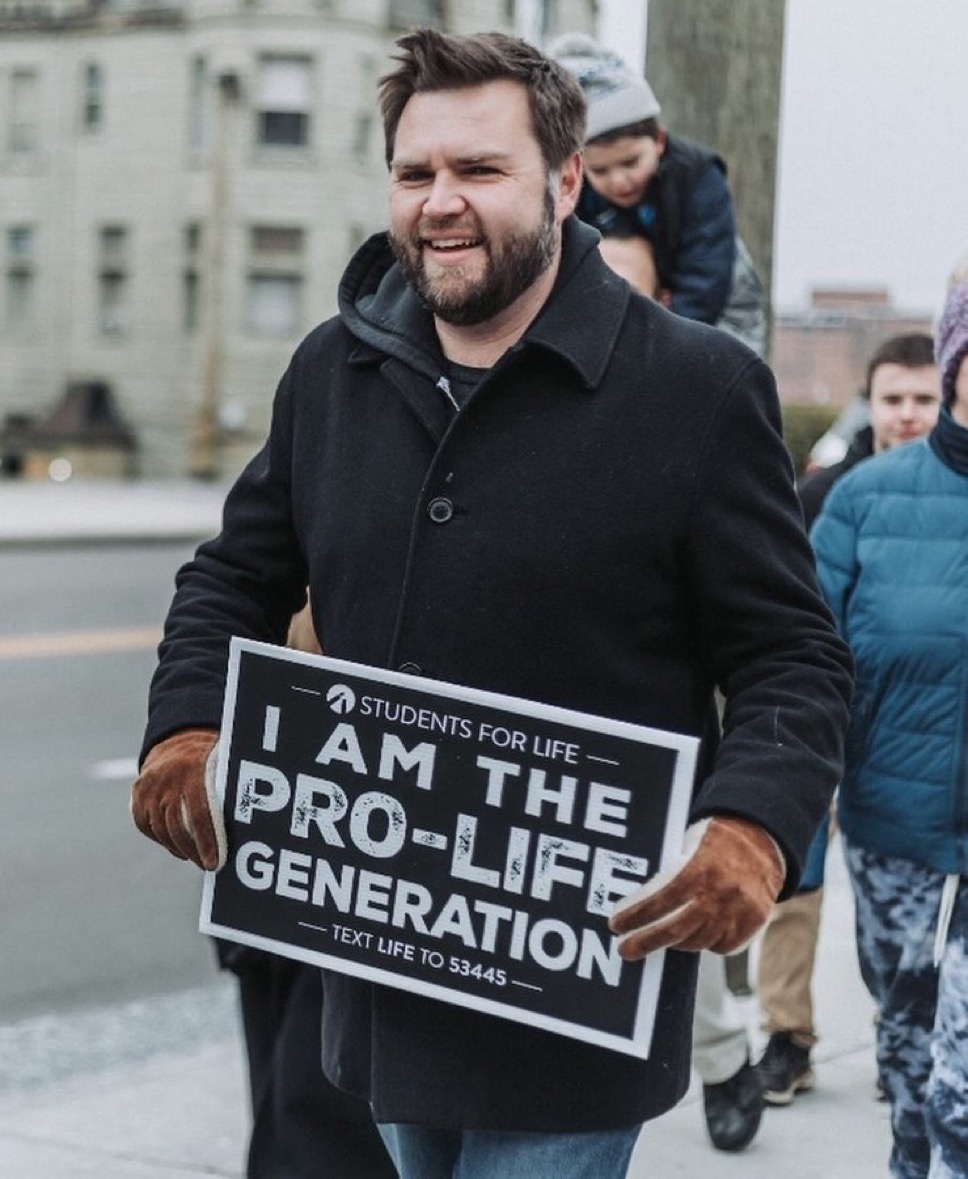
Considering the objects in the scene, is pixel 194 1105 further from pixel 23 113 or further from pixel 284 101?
pixel 23 113

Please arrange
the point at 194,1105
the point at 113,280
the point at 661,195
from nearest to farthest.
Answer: the point at 661,195, the point at 194,1105, the point at 113,280

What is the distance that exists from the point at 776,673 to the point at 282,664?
1.88ft

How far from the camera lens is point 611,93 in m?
4.01

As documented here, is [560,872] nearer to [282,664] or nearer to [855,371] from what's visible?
[282,664]

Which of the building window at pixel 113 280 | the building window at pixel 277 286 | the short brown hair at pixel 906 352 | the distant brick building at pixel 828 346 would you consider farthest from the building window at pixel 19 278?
the short brown hair at pixel 906 352

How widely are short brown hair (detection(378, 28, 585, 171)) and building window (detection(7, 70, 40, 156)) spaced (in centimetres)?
3839

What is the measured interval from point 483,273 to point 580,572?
1.16 ft

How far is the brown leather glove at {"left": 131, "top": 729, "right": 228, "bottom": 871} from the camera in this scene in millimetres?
2410

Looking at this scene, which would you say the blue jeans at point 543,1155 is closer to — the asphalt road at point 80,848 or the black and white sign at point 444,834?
the black and white sign at point 444,834

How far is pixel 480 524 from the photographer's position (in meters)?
2.34

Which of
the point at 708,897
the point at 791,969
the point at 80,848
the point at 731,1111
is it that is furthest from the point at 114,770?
the point at 708,897

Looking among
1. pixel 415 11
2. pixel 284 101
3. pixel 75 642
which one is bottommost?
pixel 75 642

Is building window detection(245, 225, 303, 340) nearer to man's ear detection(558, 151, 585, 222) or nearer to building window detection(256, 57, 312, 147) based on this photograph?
building window detection(256, 57, 312, 147)

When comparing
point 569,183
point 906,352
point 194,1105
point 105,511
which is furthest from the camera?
point 105,511
